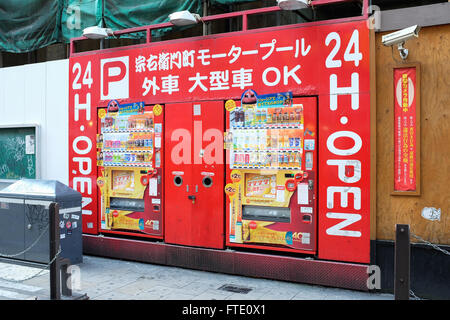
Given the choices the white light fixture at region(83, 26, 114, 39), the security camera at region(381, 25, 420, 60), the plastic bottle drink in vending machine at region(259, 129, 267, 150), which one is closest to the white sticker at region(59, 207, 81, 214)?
the white light fixture at region(83, 26, 114, 39)

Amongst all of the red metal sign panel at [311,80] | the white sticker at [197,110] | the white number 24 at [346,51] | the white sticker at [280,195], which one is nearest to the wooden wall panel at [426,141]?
the red metal sign panel at [311,80]

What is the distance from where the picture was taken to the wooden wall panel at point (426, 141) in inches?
227

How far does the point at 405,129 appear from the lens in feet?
19.5

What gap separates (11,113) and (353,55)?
801 centimetres

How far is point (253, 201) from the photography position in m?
6.91

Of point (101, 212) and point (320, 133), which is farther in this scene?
point (101, 212)

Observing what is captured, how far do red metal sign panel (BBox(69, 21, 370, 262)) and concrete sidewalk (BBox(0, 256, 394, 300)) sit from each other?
0.66 meters

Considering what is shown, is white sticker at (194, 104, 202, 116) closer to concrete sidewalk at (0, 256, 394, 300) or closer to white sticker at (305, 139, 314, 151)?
white sticker at (305, 139, 314, 151)

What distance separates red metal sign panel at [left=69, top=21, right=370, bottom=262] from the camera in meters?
6.18

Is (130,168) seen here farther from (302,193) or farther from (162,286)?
(302,193)

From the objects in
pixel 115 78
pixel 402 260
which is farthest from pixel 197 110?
pixel 402 260

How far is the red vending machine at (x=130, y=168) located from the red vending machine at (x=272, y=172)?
1.46 m

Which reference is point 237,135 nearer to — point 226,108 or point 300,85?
point 226,108

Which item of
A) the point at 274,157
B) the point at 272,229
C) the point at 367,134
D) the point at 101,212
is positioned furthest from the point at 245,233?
the point at 101,212
